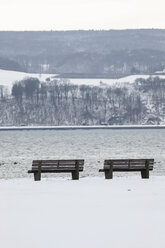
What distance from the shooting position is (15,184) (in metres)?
35.8

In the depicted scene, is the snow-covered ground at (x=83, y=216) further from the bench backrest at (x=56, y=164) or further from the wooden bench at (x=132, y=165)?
the wooden bench at (x=132, y=165)

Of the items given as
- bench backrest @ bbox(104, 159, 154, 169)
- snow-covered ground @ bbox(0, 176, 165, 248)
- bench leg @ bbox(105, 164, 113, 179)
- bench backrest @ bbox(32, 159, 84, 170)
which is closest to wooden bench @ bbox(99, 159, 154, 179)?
bench backrest @ bbox(104, 159, 154, 169)

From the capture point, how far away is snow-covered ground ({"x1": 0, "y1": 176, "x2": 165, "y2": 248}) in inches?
747

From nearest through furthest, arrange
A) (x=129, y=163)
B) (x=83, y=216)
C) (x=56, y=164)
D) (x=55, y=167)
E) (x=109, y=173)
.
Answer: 1. (x=83, y=216)
2. (x=109, y=173)
3. (x=55, y=167)
4. (x=56, y=164)
5. (x=129, y=163)

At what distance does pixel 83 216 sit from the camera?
22.8 meters

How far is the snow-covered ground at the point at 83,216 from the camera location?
19.0 meters

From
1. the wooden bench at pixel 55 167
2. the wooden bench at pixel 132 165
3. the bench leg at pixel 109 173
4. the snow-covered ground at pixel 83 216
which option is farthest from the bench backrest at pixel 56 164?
the snow-covered ground at pixel 83 216

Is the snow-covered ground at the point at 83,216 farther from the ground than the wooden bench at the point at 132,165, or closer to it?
farther from the ground

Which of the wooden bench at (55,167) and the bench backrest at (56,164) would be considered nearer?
the wooden bench at (55,167)

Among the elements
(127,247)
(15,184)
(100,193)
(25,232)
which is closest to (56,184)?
(15,184)

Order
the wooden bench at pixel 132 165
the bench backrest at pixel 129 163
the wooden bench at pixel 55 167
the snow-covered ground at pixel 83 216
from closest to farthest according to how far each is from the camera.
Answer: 1. the snow-covered ground at pixel 83 216
2. the wooden bench at pixel 55 167
3. the wooden bench at pixel 132 165
4. the bench backrest at pixel 129 163

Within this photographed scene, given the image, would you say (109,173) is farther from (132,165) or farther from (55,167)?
(55,167)

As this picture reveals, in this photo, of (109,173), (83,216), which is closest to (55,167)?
(109,173)

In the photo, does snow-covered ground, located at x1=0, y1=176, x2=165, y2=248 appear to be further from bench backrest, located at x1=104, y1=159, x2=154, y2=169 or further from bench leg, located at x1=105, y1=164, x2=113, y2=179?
bench backrest, located at x1=104, y1=159, x2=154, y2=169
